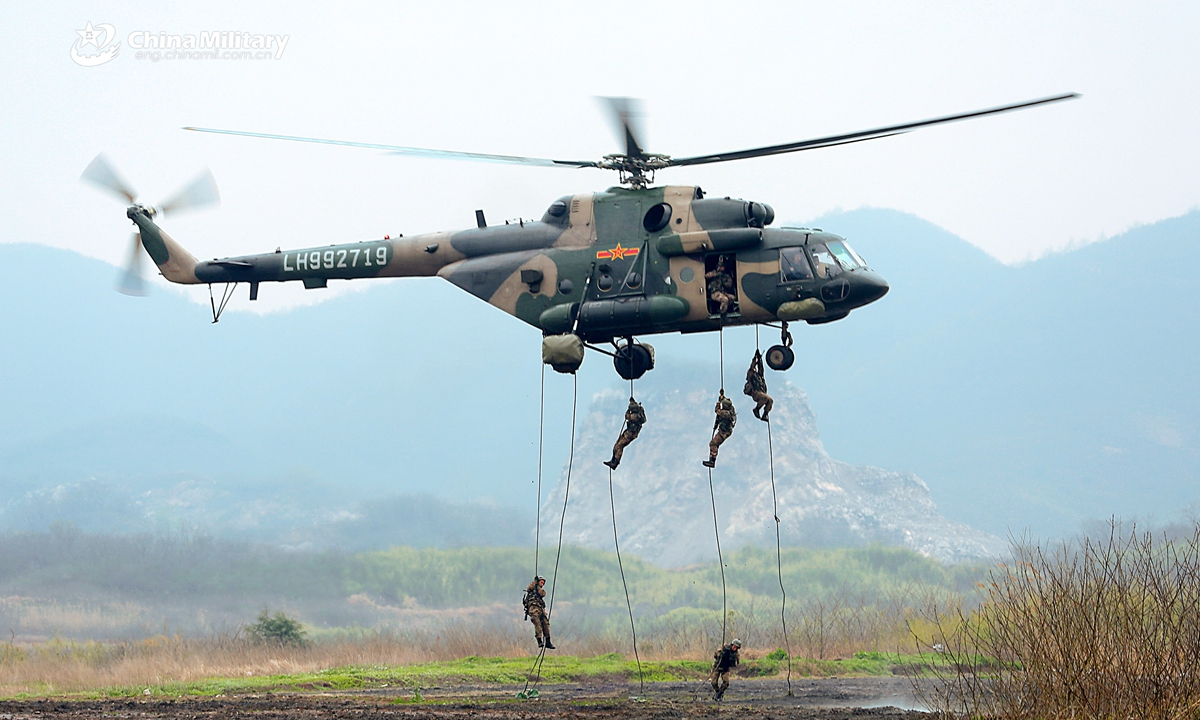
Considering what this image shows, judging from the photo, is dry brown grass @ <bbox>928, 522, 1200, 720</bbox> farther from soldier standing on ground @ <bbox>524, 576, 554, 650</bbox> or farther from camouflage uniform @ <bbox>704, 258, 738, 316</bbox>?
soldier standing on ground @ <bbox>524, 576, 554, 650</bbox>

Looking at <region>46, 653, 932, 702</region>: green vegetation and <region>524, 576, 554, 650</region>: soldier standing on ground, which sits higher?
<region>524, 576, 554, 650</region>: soldier standing on ground

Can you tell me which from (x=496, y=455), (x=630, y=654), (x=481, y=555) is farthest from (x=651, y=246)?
(x=496, y=455)

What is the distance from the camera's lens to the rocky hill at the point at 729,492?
119m

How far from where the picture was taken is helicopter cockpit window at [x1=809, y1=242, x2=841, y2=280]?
1742 centimetres

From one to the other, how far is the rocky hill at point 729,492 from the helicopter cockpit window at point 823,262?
95.3 metres

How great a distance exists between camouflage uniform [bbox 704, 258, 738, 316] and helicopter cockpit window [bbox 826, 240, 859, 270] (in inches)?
62.1

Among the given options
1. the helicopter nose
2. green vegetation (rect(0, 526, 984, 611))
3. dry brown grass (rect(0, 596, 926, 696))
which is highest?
the helicopter nose

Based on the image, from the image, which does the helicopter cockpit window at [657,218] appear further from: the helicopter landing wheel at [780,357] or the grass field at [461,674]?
the grass field at [461,674]

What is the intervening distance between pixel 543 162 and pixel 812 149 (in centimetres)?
416

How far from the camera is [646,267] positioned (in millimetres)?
17891

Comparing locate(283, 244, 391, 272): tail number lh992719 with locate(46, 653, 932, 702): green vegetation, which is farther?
locate(46, 653, 932, 702): green vegetation

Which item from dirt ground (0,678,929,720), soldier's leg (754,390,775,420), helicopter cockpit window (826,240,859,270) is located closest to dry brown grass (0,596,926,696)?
dirt ground (0,678,929,720)

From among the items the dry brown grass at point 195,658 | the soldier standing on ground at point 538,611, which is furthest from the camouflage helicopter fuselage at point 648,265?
the dry brown grass at point 195,658

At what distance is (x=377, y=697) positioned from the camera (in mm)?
22781
